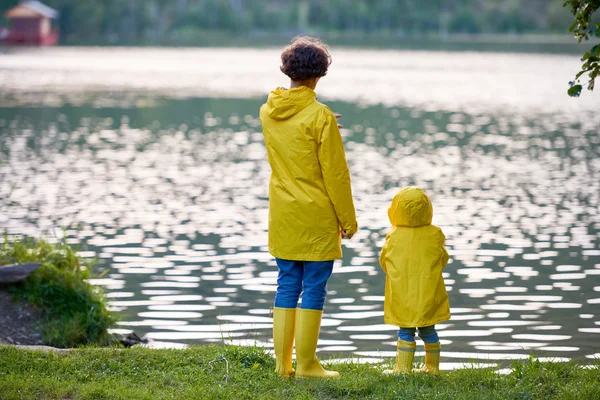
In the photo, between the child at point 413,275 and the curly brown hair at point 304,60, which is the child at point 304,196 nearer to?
the curly brown hair at point 304,60

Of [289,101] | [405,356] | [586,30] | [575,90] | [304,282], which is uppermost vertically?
[586,30]

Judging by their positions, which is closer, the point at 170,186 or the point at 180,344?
the point at 180,344

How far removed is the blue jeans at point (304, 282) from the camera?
5.07 meters

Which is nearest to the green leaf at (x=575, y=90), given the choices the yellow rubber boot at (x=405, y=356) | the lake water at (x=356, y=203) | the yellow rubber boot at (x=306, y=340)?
the yellow rubber boot at (x=405, y=356)

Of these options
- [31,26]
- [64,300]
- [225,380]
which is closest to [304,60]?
[225,380]

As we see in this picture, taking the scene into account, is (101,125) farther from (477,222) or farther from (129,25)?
(129,25)

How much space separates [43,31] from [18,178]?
288 feet

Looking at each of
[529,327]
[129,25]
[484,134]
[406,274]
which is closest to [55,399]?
[406,274]

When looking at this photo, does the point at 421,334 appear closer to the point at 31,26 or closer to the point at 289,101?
the point at 289,101

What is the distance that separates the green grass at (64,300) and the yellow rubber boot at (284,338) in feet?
8.95

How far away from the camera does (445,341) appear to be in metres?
7.90

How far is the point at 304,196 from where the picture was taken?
198 inches

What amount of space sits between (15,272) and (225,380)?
3.23 m

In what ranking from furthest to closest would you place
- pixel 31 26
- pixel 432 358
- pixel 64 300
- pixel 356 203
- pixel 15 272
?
pixel 31 26
pixel 356 203
pixel 64 300
pixel 15 272
pixel 432 358
